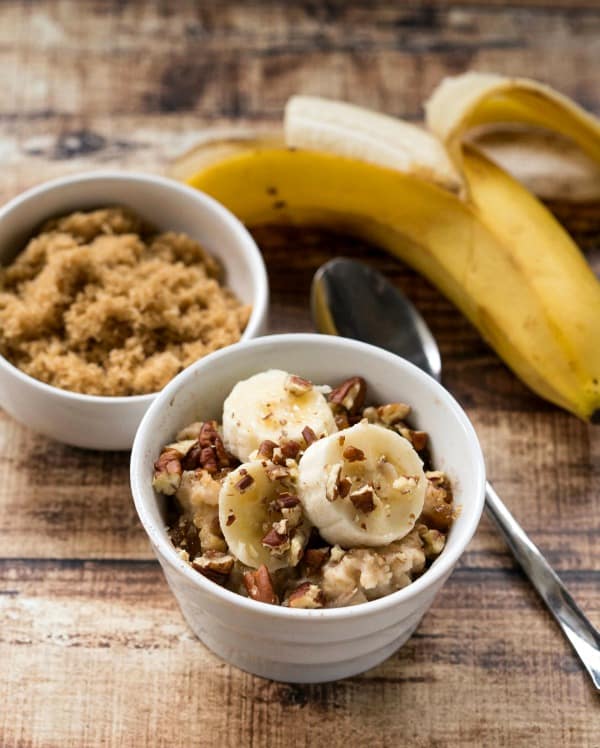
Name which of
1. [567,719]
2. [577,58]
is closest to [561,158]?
[577,58]

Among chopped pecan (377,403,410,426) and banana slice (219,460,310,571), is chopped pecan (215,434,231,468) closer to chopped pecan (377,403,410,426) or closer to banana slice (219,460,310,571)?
banana slice (219,460,310,571)

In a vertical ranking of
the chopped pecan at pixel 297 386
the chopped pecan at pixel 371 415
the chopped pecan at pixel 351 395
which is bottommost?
the chopped pecan at pixel 371 415

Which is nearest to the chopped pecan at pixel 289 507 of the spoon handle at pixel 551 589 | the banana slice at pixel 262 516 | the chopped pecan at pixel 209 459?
the banana slice at pixel 262 516

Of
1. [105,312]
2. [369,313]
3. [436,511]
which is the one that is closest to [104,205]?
[105,312]

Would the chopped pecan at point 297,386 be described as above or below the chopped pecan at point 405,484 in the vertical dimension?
above

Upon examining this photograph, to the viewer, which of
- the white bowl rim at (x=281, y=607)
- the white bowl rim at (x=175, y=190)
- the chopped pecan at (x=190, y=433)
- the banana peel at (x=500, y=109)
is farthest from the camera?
the banana peel at (x=500, y=109)

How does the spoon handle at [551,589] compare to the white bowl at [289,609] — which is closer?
the white bowl at [289,609]

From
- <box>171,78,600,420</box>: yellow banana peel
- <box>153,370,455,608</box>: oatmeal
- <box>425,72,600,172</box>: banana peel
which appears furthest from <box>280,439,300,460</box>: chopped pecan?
<box>425,72,600,172</box>: banana peel

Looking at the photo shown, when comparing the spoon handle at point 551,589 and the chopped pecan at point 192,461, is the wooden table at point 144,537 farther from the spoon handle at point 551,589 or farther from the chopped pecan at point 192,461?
the chopped pecan at point 192,461

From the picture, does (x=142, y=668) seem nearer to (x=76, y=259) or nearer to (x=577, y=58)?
(x=76, y=259)
